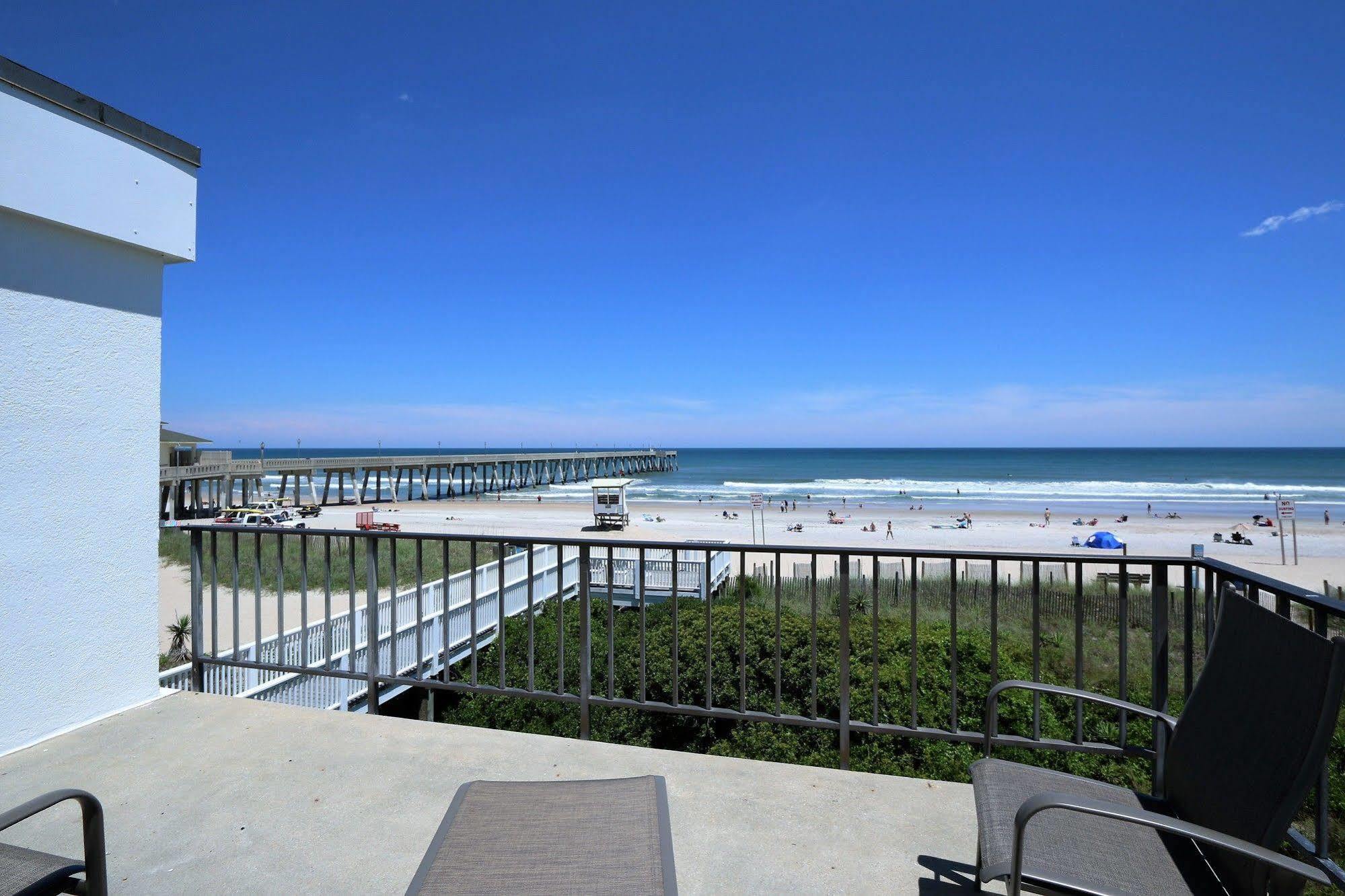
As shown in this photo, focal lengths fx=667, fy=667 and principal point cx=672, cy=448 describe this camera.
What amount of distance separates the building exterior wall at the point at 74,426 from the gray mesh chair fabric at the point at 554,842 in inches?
87.2

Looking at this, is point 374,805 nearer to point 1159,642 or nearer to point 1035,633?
point 1035,633

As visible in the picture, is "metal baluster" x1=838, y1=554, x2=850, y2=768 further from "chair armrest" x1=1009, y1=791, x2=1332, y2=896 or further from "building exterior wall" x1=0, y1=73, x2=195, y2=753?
"building exterior wall" x1=0, y1=73, x2=195, y2=753

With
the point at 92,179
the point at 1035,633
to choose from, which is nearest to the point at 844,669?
the point at 1035,633

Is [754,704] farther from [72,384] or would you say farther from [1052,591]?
[1052,591]

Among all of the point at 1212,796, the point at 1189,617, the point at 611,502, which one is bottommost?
the point at 611,502

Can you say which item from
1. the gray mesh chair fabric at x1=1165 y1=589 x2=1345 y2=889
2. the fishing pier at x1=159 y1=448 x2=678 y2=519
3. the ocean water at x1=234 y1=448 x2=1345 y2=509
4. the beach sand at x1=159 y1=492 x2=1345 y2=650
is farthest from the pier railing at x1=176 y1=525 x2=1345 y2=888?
the ocean water at x1=234 y1=448 x2=1345 y2=509

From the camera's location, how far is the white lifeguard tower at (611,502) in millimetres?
24516

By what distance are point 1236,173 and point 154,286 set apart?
57.7 feet

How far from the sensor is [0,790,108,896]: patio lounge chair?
3.70 ft

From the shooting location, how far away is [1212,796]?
4.44ft

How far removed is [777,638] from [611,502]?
22657 millimetres

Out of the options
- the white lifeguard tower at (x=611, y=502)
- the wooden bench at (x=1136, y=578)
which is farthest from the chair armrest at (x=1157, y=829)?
the white lifeguard tower at (x=611, y=502)

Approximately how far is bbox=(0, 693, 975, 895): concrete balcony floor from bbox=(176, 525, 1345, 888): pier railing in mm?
298

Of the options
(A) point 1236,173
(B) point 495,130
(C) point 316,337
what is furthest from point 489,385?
(A) point 1236,173
